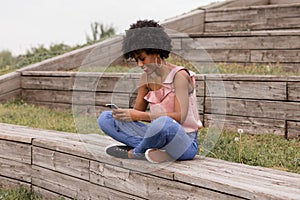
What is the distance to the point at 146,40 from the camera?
217 centimetres

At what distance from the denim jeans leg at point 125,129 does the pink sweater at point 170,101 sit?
0.40 ft

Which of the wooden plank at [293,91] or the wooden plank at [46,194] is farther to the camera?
the wooden plank at [293,91]

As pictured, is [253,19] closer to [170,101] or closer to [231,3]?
[231,3]

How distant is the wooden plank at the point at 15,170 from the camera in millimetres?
2943

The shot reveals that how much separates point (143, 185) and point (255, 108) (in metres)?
1.39

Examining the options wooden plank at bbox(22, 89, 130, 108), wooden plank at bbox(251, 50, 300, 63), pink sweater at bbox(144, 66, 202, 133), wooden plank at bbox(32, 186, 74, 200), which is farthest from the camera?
wooden plank at bbox(251, 50, 300, 63)

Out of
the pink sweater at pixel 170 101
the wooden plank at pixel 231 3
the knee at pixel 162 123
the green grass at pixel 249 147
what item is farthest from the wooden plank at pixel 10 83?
the knee at pixel 162 123

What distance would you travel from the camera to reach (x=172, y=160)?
2.28 metres

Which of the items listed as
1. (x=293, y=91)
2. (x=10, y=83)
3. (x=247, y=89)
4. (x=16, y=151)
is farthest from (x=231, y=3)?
(x=16, y=151)

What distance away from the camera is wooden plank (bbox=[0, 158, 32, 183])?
294cm

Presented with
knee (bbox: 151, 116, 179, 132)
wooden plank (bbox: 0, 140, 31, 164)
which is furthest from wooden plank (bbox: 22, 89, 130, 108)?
knee (bbox: 151, 116, 179, 132)

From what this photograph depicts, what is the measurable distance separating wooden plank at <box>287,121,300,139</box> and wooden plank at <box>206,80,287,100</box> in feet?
0.60

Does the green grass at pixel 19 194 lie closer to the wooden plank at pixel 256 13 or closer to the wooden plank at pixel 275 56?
the wooden plank at pixel 275 56

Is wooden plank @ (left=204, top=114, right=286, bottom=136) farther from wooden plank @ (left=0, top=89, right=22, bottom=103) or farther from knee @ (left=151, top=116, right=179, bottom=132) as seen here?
wooden plank @ (left=0, top=89, right=22, bottom=103)
